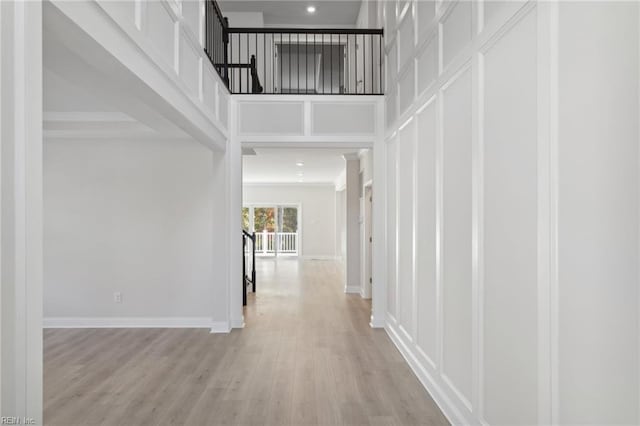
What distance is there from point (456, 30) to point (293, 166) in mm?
7142

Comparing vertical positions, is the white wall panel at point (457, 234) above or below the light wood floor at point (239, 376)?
above

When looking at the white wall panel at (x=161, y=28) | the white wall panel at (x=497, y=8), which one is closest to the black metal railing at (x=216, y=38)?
the white wall panel at (x=161, y=28)

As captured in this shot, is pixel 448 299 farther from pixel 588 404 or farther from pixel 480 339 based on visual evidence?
pixel 588 404

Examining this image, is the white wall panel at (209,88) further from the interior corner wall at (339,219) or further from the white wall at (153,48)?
the interior corner wall at (339,219)

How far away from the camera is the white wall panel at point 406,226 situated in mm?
3582

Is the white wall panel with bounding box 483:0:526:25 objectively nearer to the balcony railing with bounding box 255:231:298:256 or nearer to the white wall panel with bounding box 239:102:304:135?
the white wall panel with bounding box 239:102:304:135

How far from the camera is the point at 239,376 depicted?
333cm

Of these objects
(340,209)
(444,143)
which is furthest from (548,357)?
(340,209)

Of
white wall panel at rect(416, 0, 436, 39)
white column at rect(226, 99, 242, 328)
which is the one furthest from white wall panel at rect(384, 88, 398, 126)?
white column at rect(226, 99, 242, 328)

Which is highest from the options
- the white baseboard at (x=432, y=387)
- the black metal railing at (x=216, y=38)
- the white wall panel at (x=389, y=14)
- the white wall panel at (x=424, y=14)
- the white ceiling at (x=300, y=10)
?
the white ceiling at (x=300, y=10)

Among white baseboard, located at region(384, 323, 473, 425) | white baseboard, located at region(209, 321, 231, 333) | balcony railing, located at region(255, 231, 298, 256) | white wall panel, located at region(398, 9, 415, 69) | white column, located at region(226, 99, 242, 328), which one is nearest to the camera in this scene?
white baseboard, located at region(384, 323, 473, 425)

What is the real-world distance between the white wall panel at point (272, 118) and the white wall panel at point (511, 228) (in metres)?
2.98

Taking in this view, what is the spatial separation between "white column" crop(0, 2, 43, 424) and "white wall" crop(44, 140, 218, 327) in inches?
143

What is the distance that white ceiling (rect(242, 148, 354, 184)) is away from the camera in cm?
754
